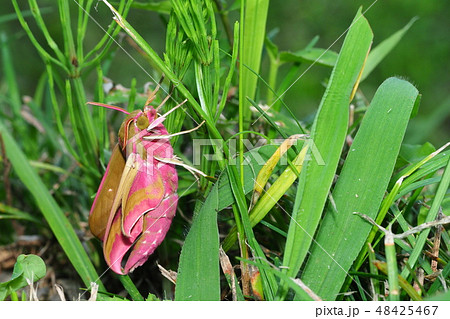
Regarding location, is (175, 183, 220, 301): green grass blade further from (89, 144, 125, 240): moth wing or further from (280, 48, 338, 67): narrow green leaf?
(280, 48, 338, 67): narrow green leaf

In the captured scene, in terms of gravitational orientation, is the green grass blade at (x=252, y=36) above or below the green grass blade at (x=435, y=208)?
above

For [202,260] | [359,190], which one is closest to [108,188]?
[202,260]

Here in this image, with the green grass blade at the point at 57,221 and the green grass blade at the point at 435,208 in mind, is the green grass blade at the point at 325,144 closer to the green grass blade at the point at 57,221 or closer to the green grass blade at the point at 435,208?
the green grass blade at the point at 435,208

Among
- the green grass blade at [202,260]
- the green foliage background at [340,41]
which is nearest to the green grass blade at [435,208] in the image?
the green grass blade at [202,260]

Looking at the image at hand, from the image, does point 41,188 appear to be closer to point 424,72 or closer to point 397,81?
point 397,81

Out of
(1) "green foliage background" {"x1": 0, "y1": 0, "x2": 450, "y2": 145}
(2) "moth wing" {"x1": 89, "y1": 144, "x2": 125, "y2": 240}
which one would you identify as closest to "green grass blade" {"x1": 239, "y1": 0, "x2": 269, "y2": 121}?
(2) "moth wing" {"x1": 89, "y1": 144, "x2": 125, "y2": 240}
